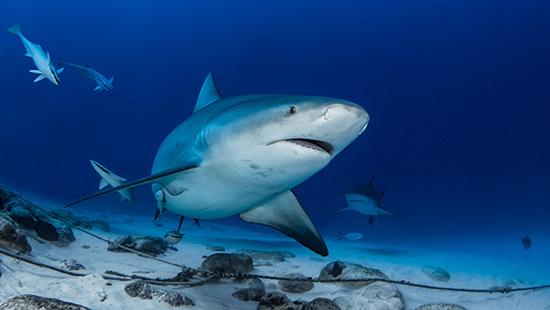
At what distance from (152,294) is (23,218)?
337cm

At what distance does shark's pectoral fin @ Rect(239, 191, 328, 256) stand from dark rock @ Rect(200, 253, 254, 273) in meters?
0.89

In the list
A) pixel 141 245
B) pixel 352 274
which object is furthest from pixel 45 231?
pixel 352 274

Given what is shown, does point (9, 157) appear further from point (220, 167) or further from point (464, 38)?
point (464, 38)

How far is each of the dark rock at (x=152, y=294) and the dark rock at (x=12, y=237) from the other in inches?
67.2

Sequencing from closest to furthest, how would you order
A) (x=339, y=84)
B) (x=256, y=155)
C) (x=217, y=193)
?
(x=256, y=155), (x=217, y=193), (x=339, y=84)

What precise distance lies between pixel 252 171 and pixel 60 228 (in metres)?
4.35

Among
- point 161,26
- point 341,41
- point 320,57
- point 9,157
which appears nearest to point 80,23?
point 161,26

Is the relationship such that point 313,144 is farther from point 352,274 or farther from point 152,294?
point 352,274

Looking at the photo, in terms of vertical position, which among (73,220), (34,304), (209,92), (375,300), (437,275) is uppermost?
(209,92)

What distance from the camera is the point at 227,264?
3746 mm

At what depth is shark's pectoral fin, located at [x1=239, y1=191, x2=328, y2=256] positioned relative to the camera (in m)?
3.03

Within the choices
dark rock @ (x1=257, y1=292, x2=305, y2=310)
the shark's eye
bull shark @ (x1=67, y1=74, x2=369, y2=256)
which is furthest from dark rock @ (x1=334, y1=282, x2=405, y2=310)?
the shark's eye

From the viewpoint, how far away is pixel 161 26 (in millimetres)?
61031

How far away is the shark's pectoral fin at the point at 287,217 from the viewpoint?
303 cm
